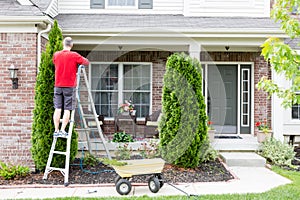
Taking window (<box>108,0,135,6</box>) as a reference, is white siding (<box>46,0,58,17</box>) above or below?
below

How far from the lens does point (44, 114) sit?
6762 millimetres

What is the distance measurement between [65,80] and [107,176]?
2.02 meters

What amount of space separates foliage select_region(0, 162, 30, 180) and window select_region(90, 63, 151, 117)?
4.18 metres

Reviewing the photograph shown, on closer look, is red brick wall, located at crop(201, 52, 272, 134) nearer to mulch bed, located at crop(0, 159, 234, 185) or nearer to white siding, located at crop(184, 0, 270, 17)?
white siding, located at crop(184, 0, 270, 17)

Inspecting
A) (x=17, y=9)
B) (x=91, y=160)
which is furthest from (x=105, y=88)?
(x=17, y=9)

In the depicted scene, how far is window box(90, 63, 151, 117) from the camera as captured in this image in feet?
35.4

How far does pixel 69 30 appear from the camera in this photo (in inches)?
348

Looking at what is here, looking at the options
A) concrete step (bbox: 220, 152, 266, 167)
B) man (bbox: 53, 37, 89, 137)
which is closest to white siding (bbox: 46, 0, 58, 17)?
man (bbox: 53, 37, 89, 137)

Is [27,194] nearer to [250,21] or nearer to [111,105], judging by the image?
[111,105]

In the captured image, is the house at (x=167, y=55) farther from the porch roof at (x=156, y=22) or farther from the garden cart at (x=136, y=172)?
the garden cart at (x=136, y=172)

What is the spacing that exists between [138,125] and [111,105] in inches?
41.3

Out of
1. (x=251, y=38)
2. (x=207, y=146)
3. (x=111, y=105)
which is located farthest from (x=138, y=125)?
(x=251, y=38)

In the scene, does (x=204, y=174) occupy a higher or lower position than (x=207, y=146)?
lower

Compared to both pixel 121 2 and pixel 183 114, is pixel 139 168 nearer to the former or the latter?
pixel 183 114
